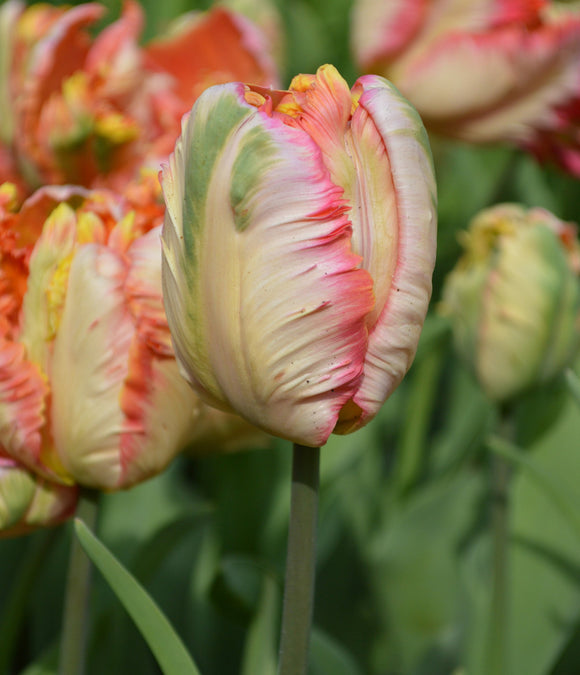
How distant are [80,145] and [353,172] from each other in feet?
1.51

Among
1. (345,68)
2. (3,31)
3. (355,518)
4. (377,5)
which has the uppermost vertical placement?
(3,31)

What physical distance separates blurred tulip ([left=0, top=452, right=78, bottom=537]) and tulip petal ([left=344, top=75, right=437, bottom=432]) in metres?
0.18

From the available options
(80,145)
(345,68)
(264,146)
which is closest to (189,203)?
(264,146)

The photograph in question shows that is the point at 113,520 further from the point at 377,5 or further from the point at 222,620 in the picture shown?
the point at 377,5

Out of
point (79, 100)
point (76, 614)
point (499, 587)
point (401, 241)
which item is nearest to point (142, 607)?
point (76, 614)

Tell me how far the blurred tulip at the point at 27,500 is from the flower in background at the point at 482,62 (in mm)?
531

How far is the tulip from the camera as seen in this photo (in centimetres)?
31

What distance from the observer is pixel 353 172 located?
1.09 feet

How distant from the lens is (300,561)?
344 mm

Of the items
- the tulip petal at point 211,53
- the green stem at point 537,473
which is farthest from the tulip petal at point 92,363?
the tulip petal at point 211,53

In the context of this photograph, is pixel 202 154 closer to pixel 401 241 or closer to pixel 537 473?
pixel 401 241

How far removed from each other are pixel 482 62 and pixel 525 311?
30cm

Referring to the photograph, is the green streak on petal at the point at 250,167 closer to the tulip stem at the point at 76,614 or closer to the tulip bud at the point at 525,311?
the tulip stem at the point at 76,614

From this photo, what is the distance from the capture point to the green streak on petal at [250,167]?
31 cm
